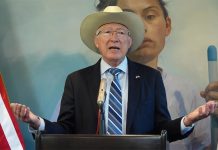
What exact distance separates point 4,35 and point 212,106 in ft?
4.65

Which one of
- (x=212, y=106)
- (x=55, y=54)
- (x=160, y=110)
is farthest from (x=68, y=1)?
(x=212, y=106)

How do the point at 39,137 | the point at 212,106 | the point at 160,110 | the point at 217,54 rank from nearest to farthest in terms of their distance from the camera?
the point at 39,137, the point at 212,106, the point at 160,110, the point at 217,54

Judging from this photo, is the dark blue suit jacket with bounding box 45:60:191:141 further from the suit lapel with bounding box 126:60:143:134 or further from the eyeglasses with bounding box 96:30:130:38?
the eyeglasses with bounding box 96:30:130:38

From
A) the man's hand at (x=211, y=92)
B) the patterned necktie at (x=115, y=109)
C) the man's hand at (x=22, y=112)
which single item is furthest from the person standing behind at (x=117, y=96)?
the man's hand at (x=211, y=92)

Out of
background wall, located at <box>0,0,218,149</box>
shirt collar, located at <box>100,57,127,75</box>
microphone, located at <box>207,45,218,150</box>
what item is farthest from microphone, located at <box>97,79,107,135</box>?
microphone, located at <box>207,45,218,150</box>

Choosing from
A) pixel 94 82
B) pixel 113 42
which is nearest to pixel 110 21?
pixel 113 42

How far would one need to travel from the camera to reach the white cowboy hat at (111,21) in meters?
2.17

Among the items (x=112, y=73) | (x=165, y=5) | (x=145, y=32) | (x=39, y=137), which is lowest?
(x=39, y=137)

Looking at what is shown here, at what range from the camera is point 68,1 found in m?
2.50

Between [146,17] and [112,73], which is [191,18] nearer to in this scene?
[146,17]

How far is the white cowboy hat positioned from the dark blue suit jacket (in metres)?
0.25

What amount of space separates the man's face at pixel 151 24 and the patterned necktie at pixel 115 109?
19.2 inches

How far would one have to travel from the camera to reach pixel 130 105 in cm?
200

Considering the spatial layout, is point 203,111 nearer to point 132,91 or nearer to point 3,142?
point 132,91
